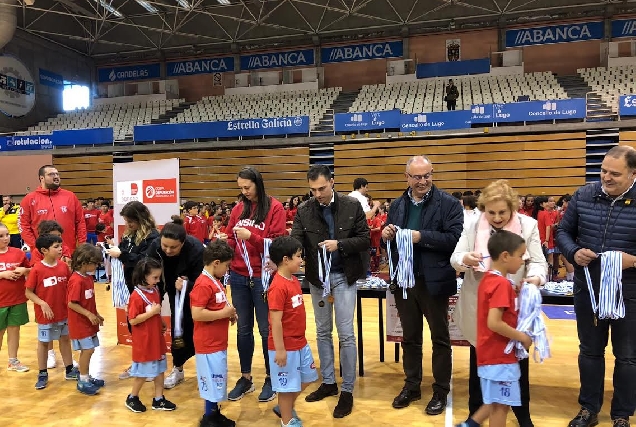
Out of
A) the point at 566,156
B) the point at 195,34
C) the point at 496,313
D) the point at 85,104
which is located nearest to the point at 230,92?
the point at 195,34

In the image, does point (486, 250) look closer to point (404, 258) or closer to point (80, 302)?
point (404, 258)

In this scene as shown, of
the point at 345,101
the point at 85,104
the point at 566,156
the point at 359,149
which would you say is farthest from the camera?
the point at 85,104

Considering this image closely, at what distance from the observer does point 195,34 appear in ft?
57.8

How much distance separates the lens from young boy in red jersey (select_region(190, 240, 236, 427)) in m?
2.82

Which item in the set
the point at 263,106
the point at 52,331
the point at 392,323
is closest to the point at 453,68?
the point at 263,106

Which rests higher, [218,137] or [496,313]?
[218,137]

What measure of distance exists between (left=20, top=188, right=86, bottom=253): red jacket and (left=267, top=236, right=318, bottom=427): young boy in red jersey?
2631mm

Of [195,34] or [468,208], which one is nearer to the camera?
[468,208]

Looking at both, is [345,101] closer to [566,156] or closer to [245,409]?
[566,156]

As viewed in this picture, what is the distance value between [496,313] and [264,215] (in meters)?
1.67

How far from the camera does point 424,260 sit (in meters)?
3.01

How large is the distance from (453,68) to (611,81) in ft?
15.2

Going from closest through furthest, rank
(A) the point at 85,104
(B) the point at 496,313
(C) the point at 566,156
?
(B) the point at 496,313 < (C) the point at 566,156 < (A) the point at 85,104

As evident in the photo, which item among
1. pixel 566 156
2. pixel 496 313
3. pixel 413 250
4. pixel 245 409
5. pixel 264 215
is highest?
pixel 566 156
